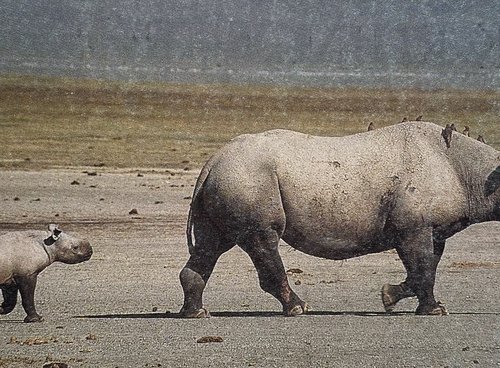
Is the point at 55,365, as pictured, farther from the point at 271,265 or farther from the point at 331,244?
the point at 331,244

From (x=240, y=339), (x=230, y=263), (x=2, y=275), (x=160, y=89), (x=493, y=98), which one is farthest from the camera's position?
(x=160, y=89)

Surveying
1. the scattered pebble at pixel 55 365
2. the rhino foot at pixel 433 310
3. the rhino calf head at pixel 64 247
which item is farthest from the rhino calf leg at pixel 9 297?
the rhino foot at pixel 433 310

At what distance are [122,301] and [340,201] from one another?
8.59 ft

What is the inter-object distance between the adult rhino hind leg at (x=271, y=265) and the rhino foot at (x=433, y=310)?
3.76 ft

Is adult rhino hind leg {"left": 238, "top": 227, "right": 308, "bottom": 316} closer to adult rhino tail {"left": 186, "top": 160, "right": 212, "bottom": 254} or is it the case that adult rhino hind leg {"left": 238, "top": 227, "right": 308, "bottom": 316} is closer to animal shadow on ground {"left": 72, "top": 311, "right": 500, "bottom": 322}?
animal shadow on ground {"left": 72, "top": 311, "right": 500, "bottom": 322}

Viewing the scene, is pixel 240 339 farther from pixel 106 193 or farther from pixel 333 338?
pixel 106 193

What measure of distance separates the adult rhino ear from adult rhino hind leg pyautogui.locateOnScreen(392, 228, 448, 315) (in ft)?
3.24

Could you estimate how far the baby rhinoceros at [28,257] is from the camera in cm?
1477

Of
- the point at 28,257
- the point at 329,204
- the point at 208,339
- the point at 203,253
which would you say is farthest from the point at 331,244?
the point at 28,257

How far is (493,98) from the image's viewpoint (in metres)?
95.6

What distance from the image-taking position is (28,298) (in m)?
14.6

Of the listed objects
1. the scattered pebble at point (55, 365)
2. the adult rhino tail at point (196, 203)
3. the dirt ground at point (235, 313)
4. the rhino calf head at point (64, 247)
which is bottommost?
the dirt ground at point (235, 313)

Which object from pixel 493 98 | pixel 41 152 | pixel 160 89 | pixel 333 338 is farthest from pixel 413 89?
pixel 333 338

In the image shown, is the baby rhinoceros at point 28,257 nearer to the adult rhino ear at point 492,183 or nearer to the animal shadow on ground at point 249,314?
the animal shadow on ground at point 249,314
